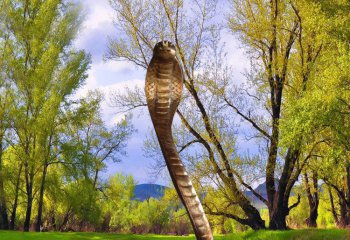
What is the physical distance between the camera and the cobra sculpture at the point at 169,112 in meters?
3.11

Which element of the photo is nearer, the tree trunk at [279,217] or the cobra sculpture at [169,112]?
the cobra sculpture at [169,112]

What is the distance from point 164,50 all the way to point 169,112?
423 millimetres

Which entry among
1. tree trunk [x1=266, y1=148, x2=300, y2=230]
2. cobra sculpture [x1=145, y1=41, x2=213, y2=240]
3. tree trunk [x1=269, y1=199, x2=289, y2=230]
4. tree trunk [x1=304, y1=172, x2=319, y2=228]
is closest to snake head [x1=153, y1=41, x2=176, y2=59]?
cobra sculpture [x1=145, y1=41, x2=213, y2=240]

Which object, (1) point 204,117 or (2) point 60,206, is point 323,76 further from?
(2) point 60,206

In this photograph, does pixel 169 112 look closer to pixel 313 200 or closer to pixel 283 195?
pixel 283 195

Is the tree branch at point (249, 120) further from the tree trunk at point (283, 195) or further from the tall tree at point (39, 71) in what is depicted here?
the tall tree at point (39, 71)

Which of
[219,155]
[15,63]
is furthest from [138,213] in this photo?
[219,155]

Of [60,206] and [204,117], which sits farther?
[60,206]

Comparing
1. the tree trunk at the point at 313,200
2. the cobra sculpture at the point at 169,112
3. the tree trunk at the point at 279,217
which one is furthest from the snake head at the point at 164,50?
the tree trunk at the point at 313,200

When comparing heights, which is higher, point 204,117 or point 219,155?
point 204,117

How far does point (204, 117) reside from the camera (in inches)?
654

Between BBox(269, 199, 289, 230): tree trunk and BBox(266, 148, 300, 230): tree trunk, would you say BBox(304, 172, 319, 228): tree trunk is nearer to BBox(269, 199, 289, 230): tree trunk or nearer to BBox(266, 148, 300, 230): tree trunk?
BBox(266, 148, 300, 230): tree trunk

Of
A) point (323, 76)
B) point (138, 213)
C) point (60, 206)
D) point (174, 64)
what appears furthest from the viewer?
point (138, 213)

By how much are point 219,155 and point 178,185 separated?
1372 cm
